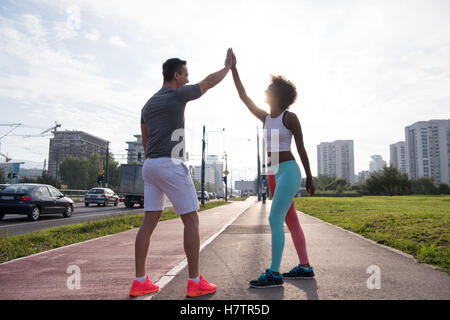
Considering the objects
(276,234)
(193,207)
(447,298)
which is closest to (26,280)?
(193,207)

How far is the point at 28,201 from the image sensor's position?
1292 centimetres

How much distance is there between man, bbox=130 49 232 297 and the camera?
2.97 metres

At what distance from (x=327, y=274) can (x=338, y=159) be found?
546 feet

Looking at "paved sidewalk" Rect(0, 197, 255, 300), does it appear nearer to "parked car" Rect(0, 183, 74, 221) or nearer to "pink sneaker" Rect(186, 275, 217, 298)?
"pink sneaker" Rect(186, 275, 217, 298)

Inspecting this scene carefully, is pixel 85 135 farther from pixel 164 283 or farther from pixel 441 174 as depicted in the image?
pixel 164 283

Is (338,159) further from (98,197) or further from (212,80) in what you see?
(212,80)

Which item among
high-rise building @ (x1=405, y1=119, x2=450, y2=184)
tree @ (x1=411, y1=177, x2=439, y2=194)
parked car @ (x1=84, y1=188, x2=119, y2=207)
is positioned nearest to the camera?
parked car @ (x1=84, y1=188, x2=119, y2=207)

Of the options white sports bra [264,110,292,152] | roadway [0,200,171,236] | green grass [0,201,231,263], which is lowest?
roadway [0,200,171,236]

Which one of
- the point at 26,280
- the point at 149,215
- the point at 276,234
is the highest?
the point at 149,215

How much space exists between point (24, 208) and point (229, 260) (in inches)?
434

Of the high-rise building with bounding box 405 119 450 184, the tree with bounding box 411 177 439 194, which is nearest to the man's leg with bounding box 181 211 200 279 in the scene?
the tree with bounding box 411 177 439 194

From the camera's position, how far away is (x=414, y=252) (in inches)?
210

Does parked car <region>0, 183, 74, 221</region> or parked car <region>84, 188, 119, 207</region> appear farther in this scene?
parked car <region>84, 188, 119, 207</region>

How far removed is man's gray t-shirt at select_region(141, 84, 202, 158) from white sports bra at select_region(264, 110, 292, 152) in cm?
93
